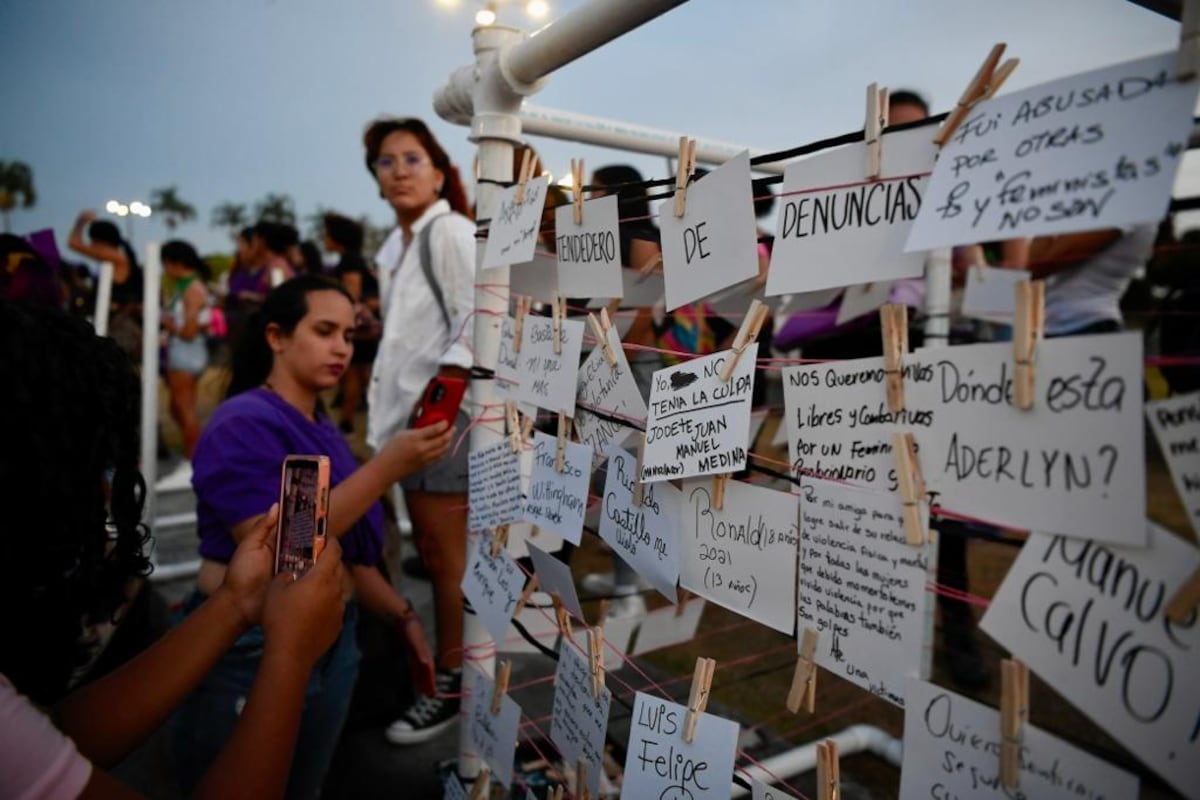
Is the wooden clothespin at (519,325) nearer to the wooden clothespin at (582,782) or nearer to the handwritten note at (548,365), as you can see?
the handwritten note at (548,365)

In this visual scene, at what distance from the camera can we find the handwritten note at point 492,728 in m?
1.31

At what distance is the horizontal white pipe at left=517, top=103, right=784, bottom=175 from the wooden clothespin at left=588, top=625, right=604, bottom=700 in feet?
3.19

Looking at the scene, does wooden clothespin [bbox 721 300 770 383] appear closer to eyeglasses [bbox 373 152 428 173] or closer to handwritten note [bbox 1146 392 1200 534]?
handwritten note [bbox 1146 392 1200 534]

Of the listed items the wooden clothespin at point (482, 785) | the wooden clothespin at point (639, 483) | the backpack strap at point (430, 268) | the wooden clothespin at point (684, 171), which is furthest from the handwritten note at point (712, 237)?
the backpack strap at point (430, 268)

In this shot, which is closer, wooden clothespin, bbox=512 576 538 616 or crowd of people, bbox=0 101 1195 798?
crowd of people, bbox=0 101 1195 798

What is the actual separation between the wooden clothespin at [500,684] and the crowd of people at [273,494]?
33 cm

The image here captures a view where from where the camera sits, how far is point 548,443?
1.20 m

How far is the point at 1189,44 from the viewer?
0.51m

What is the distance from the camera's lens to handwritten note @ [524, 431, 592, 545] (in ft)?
3.64

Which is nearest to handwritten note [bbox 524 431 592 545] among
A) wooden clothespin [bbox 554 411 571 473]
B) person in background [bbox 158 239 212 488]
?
wooden clothespin [bbox 554 411 571 473]

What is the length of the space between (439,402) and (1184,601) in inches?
53.5

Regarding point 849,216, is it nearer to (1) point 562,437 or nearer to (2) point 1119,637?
(2) point 1119,637

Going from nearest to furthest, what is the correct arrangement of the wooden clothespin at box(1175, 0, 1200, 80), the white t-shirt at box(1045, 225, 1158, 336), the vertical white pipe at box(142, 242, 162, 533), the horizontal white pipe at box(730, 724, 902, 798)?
the wooden clothespin at box(1175, 0, 1200, 80), the white t-shirt at box(1045, 225, 1158, 336), the horizontal white pipe at box(730, 724, 902, 798), the vertical white pipe at box(142, 242, 162, 533)

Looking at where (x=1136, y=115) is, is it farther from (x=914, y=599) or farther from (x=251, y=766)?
(x=251, y=766)
